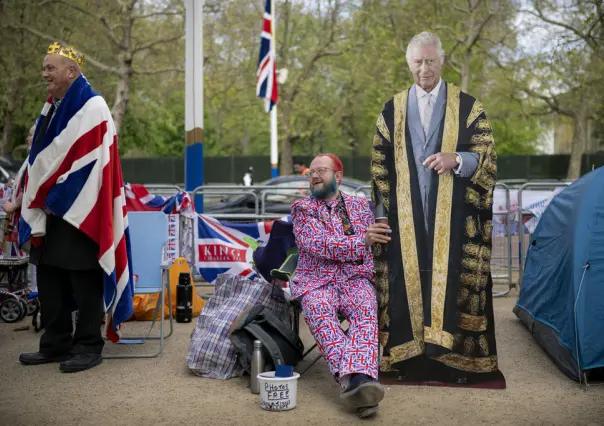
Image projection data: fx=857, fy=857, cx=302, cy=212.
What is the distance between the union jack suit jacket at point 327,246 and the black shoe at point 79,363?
5.73 feet

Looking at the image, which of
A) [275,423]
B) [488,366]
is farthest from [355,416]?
[488,366]

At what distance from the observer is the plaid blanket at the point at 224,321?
249 inches

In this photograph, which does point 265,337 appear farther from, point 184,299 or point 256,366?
point 184,299

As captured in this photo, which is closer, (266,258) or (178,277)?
(266,258)

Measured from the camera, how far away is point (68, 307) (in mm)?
6793

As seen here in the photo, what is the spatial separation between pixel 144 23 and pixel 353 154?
2328cm

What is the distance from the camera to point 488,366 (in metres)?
5.93

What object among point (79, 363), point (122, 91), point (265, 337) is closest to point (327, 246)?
point (265, 337)

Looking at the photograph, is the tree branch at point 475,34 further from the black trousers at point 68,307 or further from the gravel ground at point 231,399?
the black trousers at point 68,307

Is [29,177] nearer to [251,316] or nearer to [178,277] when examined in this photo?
[251,316]

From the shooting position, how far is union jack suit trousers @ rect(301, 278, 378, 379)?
5352mm

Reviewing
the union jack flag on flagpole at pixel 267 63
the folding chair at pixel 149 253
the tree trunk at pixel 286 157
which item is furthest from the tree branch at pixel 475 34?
the folding chair at pixel 149 253

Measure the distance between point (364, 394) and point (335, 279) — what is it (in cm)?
111

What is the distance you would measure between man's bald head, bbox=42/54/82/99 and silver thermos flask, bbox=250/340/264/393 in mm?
2483
